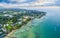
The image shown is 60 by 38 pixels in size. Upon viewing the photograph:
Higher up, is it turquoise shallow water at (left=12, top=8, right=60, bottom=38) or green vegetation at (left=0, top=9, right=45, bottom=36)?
green vegetation at (left=0, top=9, right=45, bottom=36)

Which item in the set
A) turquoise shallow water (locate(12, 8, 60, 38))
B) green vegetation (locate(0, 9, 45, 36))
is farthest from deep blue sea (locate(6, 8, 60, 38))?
green vegetation (locate(0, 9, 45, 36))

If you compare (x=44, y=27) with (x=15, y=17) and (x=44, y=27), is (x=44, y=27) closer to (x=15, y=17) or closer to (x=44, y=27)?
(x=44, y=27)

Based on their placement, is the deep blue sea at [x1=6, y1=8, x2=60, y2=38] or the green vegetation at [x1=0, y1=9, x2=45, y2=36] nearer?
the deep blue sea at [x1=6, y1=8, x2=60, y2=38]

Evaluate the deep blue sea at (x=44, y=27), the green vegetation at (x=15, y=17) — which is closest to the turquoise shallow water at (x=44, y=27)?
the deep blue sea at (x=44, y=27)

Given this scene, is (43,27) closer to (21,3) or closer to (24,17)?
(24,17)

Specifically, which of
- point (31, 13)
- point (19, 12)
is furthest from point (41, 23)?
point (19, 12)

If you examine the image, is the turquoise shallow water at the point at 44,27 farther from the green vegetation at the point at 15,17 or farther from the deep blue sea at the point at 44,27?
the green vegetation at the point at 15,17

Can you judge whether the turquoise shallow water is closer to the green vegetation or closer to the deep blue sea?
the deep blue sea

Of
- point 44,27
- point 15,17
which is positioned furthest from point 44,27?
point 15,17
